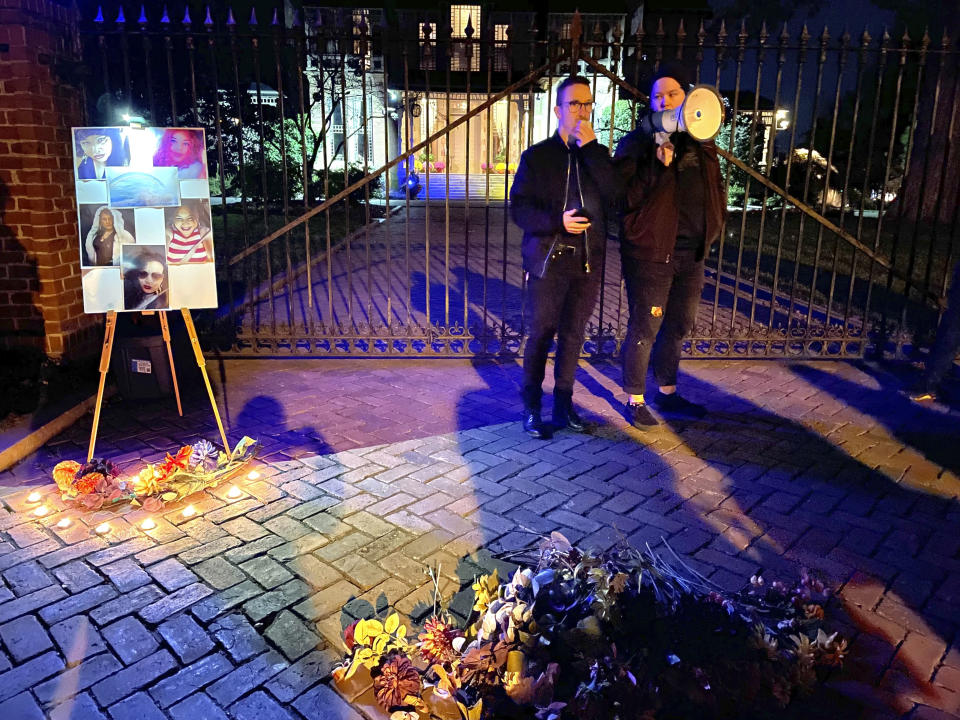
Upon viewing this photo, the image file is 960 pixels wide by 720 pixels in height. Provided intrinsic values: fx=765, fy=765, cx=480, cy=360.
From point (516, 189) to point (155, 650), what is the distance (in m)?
3.05

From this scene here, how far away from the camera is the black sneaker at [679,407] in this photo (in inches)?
202

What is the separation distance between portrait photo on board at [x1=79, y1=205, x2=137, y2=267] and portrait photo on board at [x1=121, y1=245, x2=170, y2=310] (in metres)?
0.06

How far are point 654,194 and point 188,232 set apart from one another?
8.75 feet

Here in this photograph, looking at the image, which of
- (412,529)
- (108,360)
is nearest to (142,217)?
(108,360)

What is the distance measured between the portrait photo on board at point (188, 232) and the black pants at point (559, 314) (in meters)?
1.89

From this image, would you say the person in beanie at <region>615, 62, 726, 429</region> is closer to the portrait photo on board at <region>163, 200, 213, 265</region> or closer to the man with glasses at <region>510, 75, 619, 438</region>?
the man with glasses at <region>510, 75, 619, 438</region>

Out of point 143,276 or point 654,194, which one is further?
point 654,194

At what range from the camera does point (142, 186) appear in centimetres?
411

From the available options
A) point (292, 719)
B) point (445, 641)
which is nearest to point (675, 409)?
point (445, 641)

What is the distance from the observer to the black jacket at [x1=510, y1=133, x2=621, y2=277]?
4.40 m

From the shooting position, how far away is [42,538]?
11.3 feet

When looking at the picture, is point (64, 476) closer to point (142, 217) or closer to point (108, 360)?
point (108, 360)

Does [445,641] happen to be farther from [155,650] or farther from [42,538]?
[42,538]

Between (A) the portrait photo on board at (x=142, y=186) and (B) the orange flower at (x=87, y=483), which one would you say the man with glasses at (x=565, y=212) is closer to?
(A) the portrait photo on board at (x=142, y=186)
